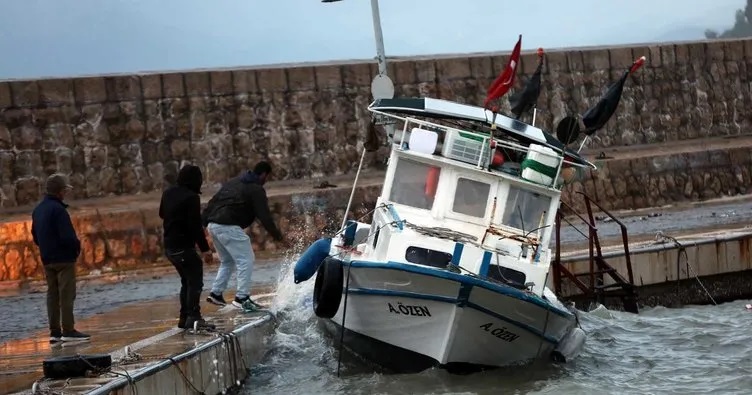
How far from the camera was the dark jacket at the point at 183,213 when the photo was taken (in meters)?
12.8

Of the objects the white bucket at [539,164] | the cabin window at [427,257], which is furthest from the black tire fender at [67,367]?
the white bucket at [539,164]

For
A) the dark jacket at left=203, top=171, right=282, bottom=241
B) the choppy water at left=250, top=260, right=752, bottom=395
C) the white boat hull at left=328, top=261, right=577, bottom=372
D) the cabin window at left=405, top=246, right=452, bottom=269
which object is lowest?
the choppy water at left=250, top=260, right=752, bottom=395

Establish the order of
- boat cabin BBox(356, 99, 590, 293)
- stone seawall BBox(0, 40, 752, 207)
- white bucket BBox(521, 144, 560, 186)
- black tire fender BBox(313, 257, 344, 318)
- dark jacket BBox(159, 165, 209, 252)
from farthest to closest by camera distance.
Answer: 1. stone seawall BBox(0, 40, 752, 207)
2. white bucket BBox(521, 144, 560, 186)
3. boat cabin BBox(356, 99, 590, 293)
4. black tire fender BBox(313, 257, 344, 318)
5. dark jacket BBox(159, 165, 209, 252)

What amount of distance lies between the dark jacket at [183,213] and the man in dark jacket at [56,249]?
895 mm

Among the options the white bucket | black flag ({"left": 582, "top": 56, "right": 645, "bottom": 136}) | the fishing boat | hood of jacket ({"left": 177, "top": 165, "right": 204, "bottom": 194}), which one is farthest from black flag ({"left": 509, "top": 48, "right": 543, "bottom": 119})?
hood of jacket ({"left": 177, "top": 165, "right": 204, "bottom": 194})

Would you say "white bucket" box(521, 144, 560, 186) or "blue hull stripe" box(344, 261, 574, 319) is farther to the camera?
"white bucket" box(521, 144, 560, 186)

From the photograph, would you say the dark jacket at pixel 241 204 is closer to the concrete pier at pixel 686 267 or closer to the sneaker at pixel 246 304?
the sneaker at pixel 246 304

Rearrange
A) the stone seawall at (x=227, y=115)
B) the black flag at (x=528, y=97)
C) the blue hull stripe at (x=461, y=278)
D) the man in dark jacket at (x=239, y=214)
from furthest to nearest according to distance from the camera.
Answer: the stone seawall at (x=227, y=115) → the black flag at (x=528, y=97) → the man in dark jacket at (x=239, y=214) → the blue hull stripe at (x=461, y=278)

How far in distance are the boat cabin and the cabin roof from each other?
0.01 meters

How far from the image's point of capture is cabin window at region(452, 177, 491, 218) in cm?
1425

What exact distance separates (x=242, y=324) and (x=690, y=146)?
21.7 m

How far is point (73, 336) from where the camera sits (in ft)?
42.9

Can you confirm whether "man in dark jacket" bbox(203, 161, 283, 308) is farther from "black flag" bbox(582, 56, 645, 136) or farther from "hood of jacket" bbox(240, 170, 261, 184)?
"black flag" bbox(582, 56, 645, 136)

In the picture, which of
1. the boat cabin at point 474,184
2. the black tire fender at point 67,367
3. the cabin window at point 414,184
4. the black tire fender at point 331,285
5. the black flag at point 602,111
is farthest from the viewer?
the black flag at point 602,111
